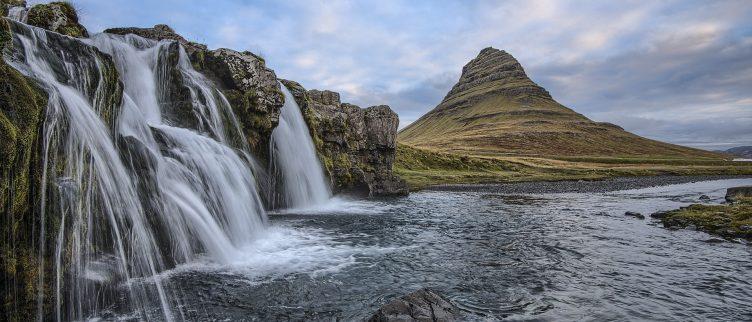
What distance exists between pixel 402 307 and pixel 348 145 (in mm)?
34058

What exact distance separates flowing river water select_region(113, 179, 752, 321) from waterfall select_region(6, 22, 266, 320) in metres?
1.18

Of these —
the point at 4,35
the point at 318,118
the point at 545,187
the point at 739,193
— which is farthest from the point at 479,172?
the point at 4,35

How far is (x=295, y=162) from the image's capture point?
105 ft

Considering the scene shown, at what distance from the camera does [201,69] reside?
27.7 metres

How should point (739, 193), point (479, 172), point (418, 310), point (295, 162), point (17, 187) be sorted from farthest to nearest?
point (479, 172), point (739, 193), point (295, 162), point (418, 310), point (17, 187)

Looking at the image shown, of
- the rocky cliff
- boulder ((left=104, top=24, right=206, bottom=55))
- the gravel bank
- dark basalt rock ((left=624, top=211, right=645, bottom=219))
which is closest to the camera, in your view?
the rocky cliff

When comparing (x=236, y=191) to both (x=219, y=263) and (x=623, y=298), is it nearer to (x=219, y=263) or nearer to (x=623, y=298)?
(x=219, y=263)

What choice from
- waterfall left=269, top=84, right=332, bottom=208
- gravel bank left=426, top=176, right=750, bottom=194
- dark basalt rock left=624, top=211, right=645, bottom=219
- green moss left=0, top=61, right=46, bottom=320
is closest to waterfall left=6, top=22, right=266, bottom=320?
green moss left=0, top=61, right=46, bottom=320

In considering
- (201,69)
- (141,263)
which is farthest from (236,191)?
(201,69)

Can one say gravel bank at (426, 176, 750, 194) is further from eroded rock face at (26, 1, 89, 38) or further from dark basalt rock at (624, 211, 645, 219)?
eroded rock face at (26, 1, 89, 38)

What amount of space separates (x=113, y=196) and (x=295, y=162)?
2025cm

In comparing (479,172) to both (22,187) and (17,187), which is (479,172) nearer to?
(22,187)

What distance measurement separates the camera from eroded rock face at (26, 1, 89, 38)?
18609mm

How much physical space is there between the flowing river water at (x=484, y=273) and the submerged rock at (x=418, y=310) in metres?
0.62
